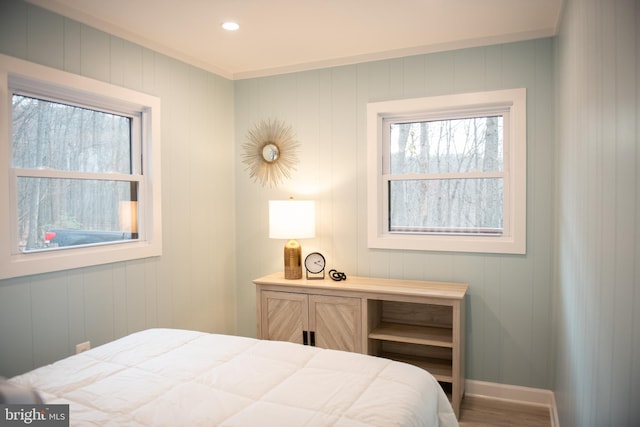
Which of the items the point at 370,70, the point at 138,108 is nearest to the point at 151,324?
the point at 138,108

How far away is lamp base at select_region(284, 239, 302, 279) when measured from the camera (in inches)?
140

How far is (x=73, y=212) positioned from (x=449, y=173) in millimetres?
2650

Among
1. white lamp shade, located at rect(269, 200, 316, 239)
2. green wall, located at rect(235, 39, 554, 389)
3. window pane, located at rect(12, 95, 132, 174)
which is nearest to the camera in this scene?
window pane, located at rect(12, 95, 132, 174)

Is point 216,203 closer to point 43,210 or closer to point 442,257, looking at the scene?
point 43,210

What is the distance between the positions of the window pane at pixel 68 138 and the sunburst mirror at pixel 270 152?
1.14 m

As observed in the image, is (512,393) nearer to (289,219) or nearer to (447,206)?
(447,206)

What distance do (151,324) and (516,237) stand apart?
2.71 meters

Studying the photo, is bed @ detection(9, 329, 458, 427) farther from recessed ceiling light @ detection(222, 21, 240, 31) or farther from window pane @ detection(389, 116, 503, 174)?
recessed ceiling light @ detection(222, 21, 240, 31)

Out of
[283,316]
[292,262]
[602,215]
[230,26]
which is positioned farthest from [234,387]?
[230,26]

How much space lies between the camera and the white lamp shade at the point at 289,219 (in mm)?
3494

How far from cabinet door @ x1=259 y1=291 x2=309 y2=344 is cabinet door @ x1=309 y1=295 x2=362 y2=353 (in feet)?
0.24

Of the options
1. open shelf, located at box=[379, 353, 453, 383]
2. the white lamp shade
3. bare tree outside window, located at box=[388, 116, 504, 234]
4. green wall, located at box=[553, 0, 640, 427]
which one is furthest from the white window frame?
green wall, located at box=[553, 0, 640, 427]

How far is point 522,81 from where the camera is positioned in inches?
124

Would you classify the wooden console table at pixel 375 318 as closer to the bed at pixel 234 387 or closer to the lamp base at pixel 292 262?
the lamp base at pixel 292 262
